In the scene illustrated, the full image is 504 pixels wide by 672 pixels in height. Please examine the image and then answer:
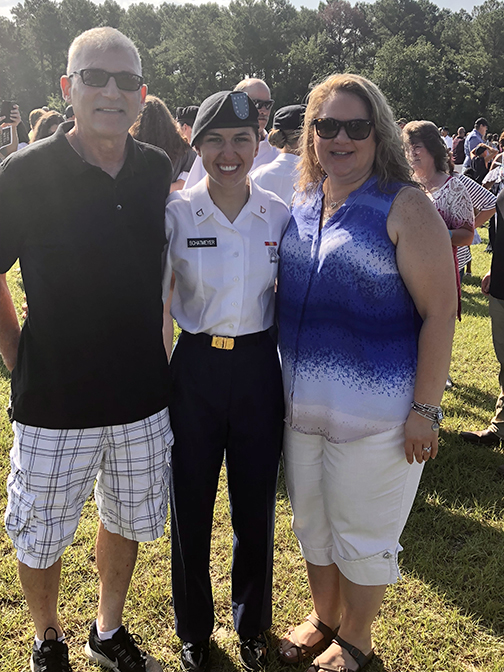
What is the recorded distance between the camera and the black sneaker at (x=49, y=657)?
2.18 meters

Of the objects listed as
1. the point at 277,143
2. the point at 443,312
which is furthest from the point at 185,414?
the point at 277,143

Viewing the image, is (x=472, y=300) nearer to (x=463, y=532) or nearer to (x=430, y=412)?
(x=463, y=532)

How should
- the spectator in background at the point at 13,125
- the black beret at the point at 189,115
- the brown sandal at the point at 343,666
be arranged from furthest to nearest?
the spectator in background at the point at 13,125 → the black beret at the point at 189,115 → the brown sandal at the point at 343,666

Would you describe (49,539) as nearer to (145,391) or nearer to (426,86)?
(145,391)

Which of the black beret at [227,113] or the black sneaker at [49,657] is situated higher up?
the black beret at [227,113]

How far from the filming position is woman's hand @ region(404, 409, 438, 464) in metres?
1.98

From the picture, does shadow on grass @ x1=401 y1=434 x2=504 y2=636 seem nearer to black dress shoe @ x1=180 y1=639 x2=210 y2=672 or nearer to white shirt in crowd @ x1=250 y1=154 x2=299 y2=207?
black dress shoe @ x1=180 y1=639 x2=210 y2=672

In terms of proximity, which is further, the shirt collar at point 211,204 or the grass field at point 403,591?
the grass field at point 403,591

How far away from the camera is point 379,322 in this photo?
1.93 m

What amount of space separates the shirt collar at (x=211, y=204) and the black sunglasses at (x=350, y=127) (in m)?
0.37

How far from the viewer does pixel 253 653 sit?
7.72 ft

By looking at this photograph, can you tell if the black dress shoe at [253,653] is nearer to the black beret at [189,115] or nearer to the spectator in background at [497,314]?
the spectator in background at [497,314]

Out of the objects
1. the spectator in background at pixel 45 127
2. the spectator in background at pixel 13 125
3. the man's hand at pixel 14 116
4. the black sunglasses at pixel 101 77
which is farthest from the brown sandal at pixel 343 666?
the man's hand at pixel 14 116

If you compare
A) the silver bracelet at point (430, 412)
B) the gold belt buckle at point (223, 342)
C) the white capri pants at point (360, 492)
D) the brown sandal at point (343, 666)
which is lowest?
the brown sandal at point (343, 666)
